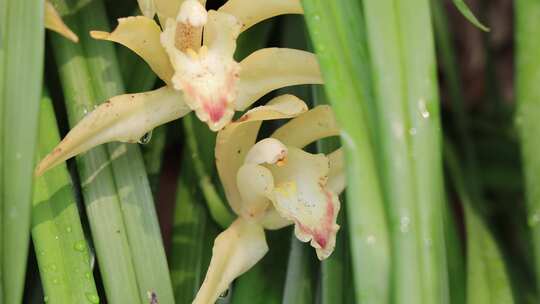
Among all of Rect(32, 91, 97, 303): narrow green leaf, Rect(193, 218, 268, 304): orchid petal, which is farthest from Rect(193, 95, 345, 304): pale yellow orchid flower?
Rect(32, 91, 97, 303): narrow green leaf

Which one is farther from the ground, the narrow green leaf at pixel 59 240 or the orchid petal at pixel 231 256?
the narrow green leaf at pixel 59 240

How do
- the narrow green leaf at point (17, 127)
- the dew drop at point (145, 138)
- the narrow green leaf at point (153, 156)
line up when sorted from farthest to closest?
1. the narrow green leaf at point (153, 156)
2. the dew drop at point (145, 138)
3. the narrow green leaf at point (17, 127)

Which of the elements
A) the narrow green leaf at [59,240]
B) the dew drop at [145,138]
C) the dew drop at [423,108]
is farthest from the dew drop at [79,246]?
the dew drop at [423,108]

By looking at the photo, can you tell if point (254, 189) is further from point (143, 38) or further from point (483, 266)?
point (483, 266)

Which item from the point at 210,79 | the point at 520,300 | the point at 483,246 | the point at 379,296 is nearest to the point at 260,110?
the point at 210,79

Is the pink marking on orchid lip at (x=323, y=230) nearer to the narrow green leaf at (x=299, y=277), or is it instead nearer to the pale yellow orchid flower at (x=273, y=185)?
the pale yellow orchid flower at (x=273, y=185)

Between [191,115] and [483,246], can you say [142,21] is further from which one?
[483,246]
